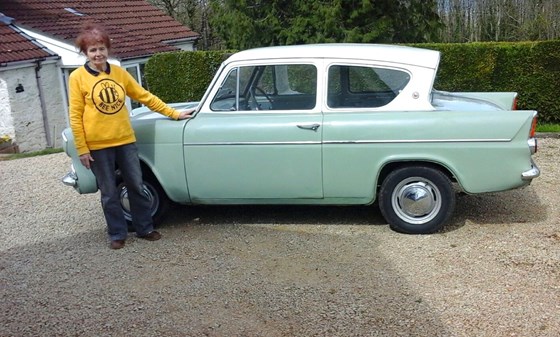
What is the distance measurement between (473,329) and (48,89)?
579 inches

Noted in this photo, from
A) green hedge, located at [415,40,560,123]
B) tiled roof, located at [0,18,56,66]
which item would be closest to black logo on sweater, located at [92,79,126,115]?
green hedge, located at [415,40,560,123]

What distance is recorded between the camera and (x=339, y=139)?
194 inches

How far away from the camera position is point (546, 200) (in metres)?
5.86

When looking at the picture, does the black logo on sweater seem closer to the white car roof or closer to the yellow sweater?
the yellow sweater

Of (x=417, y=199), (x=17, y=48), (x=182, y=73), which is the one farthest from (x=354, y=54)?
(x=17, y=48)

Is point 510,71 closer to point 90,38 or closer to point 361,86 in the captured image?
point 361,86

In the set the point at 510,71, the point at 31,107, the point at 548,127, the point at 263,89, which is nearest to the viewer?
the point at 263,89

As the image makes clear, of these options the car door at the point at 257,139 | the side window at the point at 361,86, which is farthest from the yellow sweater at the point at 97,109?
the side window at the point at 361,86

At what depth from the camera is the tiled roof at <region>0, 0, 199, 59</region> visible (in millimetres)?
16359

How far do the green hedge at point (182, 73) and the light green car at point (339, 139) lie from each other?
6472mm

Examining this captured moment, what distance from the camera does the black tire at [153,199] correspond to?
5500mm

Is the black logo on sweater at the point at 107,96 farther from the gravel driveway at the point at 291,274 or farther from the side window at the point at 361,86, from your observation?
the side window at the point at 361,86

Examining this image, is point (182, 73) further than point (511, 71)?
Yes

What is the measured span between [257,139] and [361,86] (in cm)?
103
